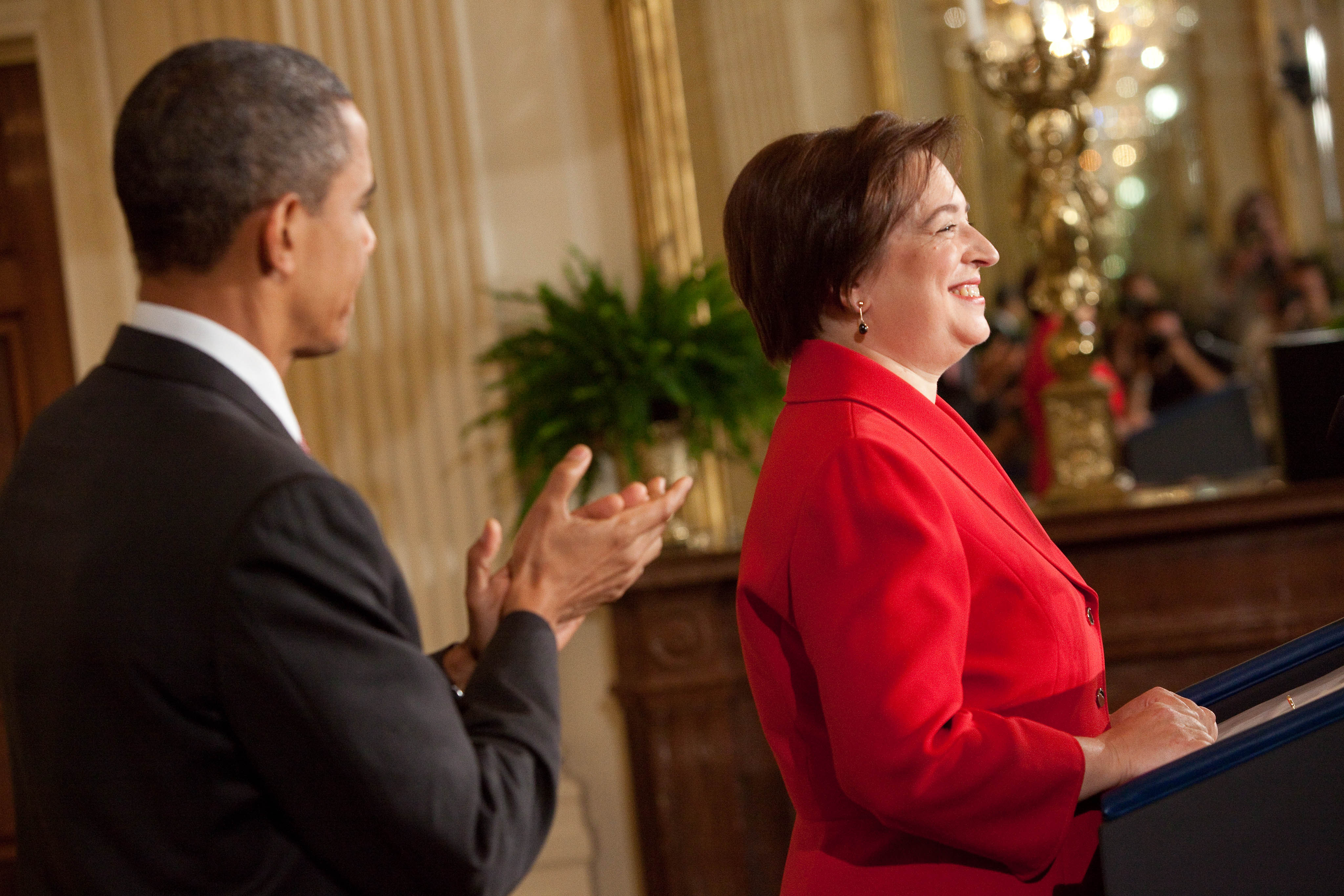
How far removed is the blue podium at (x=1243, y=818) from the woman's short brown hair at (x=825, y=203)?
0.67 meters

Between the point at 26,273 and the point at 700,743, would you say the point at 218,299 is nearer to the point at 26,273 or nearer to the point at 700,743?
the point at 700,743

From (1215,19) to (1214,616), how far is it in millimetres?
4778

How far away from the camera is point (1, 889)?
3.63 meters

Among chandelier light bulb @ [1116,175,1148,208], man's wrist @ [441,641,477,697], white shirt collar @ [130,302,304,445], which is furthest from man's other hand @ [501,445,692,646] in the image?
chandelier light bulb @ [1116,175,1148,208]

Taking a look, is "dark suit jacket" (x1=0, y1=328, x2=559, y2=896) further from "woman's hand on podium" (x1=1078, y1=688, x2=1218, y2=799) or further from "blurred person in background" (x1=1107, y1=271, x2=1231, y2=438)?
"blurred person in background" (x1=1107, y1=271, x2=1231, y2=438)

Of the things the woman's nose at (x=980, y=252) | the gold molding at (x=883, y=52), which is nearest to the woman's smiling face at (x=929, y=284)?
the woman's nose at (x=980, y=252)

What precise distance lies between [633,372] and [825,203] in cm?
182

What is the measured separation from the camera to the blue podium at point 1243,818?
979 millimetres

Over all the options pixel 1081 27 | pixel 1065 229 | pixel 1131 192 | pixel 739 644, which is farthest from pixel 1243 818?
pixel 1131 192

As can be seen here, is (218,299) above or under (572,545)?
above

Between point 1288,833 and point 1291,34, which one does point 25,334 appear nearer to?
point 1288,833

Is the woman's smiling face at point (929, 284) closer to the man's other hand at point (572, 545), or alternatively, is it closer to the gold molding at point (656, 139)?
the man's other hand at point (572, 545)

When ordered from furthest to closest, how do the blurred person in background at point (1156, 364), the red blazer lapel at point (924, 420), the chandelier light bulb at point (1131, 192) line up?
1. the chandelier light bulb at point (1131, 192)
2. the blurred person in background at point (1156, 364)
3. the red blazer lapel at point (924, 420)

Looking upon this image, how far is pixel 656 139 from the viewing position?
3.54 m
